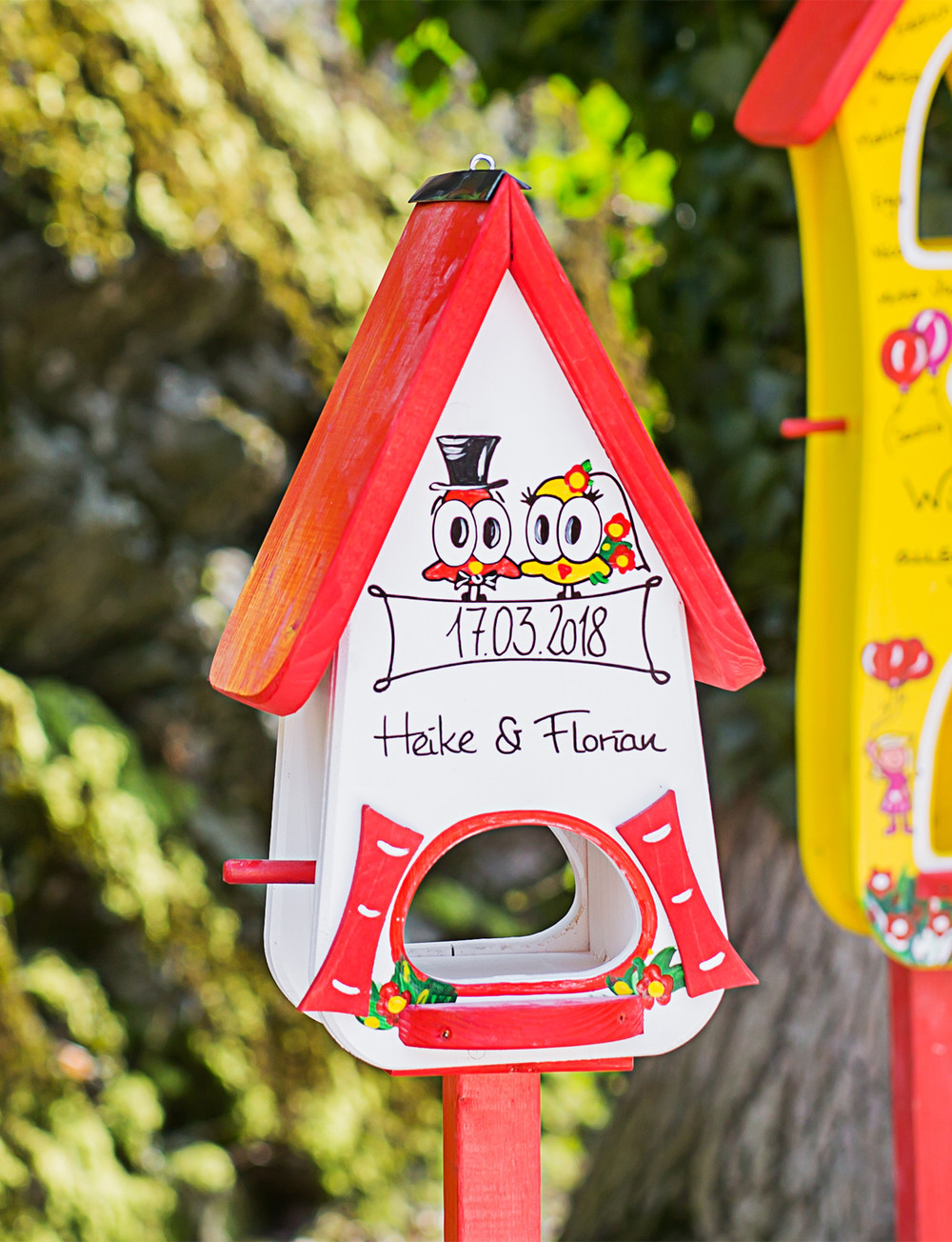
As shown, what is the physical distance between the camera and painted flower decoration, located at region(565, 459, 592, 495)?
0.86 metres

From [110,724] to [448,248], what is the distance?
5.41ft

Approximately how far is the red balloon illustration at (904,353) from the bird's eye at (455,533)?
0.43 meters

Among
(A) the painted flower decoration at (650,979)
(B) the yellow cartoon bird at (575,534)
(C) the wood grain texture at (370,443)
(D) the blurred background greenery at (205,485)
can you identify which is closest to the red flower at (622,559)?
(B) the yellow cartoon bird at (575,534)

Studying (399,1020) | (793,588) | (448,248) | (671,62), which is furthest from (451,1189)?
(671,62)

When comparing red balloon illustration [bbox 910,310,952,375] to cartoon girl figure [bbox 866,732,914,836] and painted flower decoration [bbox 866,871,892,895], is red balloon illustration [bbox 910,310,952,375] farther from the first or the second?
painted flower decoration [bbox 866,871,892,895]

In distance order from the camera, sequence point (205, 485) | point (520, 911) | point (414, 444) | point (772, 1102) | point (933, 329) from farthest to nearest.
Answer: point (520, 911) < point (205, 485) < point (772, 1102) < point (933, 329) < point (414, 444)

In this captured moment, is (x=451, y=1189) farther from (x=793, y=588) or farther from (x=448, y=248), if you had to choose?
(x=793, y=588)

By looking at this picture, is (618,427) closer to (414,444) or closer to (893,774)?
(414,444)

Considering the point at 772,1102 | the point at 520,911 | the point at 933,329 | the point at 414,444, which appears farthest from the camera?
the point at 520,911

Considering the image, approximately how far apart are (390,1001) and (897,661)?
1.71 feet

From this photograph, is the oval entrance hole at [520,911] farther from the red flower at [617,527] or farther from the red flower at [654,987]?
the red flower at [617,527]

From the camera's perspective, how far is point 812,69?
1083 mm

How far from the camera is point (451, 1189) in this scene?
0.92m

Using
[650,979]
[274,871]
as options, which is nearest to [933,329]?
[650,979]
